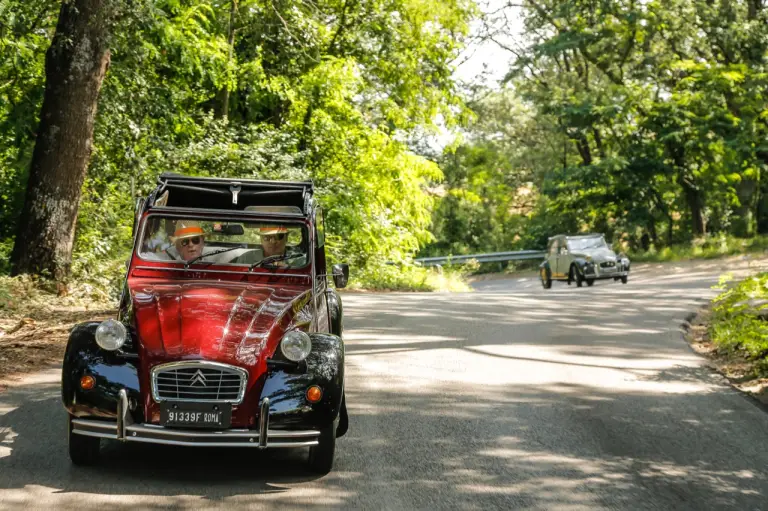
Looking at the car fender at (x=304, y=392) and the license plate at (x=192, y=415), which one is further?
the car fender at (x=304, y=392)

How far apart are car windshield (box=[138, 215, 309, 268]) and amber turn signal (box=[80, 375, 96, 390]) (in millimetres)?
1637

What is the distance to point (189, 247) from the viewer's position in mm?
7656

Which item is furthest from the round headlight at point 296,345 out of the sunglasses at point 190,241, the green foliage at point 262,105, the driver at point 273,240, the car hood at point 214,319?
the green foliage at point 262,105

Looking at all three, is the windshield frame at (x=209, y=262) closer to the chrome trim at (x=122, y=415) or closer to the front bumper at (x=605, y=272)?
the chrome trim at (x=122, y=415)

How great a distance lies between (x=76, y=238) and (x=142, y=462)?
11451 mm

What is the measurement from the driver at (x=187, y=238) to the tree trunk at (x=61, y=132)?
8.15 meters

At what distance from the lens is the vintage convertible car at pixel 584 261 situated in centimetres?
2912

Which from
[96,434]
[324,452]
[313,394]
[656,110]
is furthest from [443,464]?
[656,110]

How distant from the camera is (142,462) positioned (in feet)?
20.9

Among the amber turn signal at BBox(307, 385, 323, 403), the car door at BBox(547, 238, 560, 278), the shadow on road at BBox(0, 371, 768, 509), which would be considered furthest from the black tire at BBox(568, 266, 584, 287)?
the amber turn signal at BBox(307, 385, 323, 403)

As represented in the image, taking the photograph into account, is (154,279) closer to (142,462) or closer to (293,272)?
(293,272)

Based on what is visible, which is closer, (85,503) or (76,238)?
(85,503)

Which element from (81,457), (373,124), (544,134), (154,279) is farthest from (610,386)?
(544,134)

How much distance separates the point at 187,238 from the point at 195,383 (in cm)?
194
